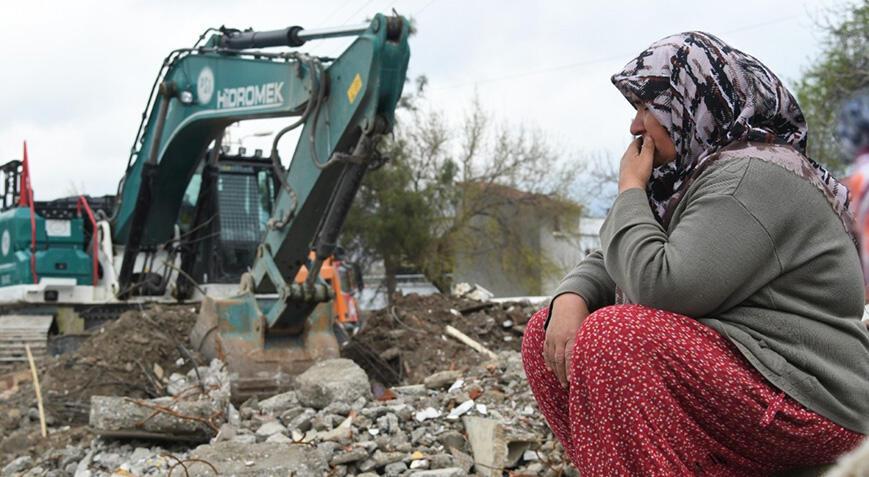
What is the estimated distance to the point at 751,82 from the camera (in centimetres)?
221

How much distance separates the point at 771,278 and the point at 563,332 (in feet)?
1.69

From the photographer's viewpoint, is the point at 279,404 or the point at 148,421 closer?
the point at 148,421

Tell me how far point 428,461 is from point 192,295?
6.29 m

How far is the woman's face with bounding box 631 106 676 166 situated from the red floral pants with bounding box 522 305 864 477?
430mm

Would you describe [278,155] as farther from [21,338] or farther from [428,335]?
[21,338]

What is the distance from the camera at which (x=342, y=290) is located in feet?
46.8

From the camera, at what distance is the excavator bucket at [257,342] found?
7.25 metres

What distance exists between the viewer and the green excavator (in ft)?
23.3

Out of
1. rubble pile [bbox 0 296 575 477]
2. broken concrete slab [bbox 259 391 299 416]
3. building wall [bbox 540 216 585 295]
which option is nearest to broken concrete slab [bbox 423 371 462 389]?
rubble pile [bbox 0 296 575 477]

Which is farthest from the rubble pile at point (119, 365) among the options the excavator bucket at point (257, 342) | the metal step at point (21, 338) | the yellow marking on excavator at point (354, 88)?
the yellow marking on excavator at point (354, 88)

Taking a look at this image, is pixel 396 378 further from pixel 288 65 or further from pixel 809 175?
pixel 809 175

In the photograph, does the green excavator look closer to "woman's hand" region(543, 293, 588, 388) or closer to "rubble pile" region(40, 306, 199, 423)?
"rubble pile" region(40, 306, 199, 423)

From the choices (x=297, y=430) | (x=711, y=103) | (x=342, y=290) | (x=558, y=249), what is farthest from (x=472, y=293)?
(x=558, y=249)

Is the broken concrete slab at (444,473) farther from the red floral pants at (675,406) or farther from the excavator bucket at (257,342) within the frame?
the excavator bucket at (257,342)
